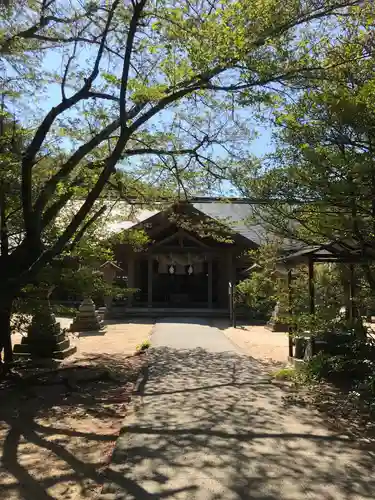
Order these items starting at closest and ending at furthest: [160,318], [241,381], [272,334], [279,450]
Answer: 1. [279,450]
2. [241,381]
3. [272,334]
4. [160,318]

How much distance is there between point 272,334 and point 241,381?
9.08 meters

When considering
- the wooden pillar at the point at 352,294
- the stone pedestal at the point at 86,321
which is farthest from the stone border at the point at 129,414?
the stone pedestal at the point at 86,321

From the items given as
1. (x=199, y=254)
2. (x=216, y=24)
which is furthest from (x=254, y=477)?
(x=199, y=254)

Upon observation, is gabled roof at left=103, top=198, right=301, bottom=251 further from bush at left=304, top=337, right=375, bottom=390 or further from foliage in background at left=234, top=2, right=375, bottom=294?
bush at left=304, top=337, right=375, bottom=390

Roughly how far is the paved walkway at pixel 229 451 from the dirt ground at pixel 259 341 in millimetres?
4037

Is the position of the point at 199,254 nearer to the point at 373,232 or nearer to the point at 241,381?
the point at 241,381

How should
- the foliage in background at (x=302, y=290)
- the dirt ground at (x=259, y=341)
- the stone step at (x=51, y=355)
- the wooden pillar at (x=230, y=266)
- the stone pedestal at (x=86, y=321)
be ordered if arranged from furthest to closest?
1. the wooden pillar at (x=230, y=266)
2. the stone pedestal at (x=86, y=321)
3. the dirt ground at (x=259, y=341)
4. the stone step at (x=51, y=355)
5. the foliage in background at (x=302, y=290)

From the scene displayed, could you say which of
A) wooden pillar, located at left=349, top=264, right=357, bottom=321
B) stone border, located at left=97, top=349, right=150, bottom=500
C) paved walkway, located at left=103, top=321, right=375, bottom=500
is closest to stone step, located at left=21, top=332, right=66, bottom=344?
stone border, located at left=97, top=349, right=150, bottom=500

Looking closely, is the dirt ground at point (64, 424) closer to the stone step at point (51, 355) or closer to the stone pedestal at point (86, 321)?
the stone step at point (51, 355)

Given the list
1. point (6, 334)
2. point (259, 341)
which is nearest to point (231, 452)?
point (6, 334)

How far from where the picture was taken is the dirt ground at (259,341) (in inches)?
502

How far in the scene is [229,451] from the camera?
16.4 feet

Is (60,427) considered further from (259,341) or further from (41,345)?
(259,341)

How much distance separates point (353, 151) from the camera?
20.1ft
